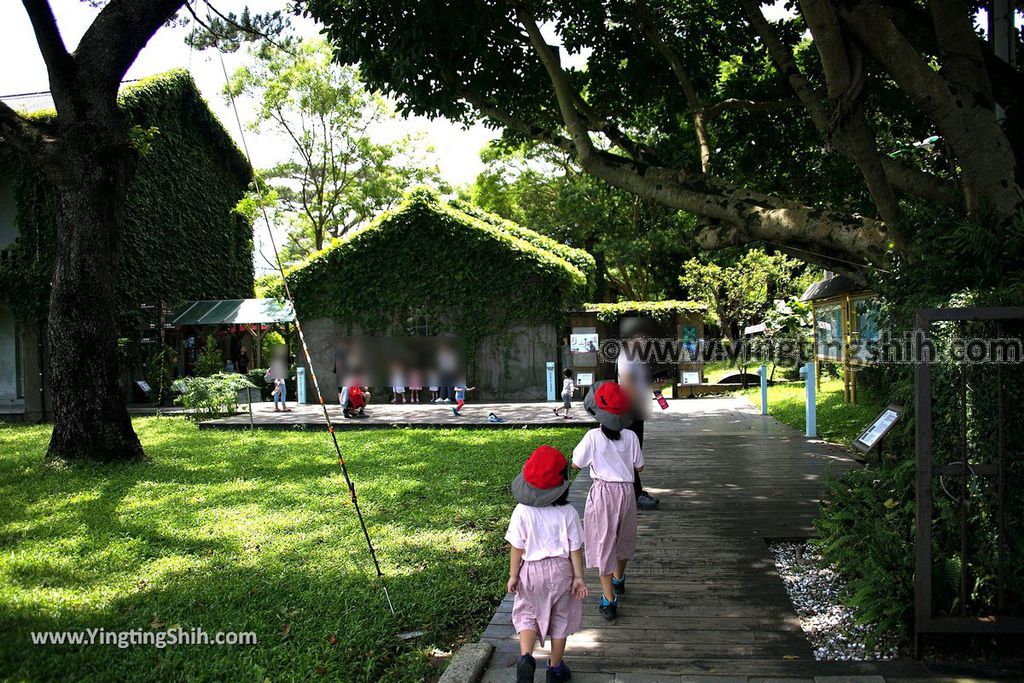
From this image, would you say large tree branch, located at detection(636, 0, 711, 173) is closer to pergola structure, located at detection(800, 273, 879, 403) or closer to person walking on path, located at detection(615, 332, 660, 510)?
person walking on path, located at detection(615, 332, 660, 510)

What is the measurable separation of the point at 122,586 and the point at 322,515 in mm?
2416

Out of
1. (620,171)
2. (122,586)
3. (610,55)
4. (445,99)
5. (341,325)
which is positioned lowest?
(122,586)

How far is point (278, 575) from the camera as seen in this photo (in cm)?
579

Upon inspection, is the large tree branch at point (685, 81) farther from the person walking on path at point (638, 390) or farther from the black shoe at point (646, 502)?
the black shoe at point (646, 502)

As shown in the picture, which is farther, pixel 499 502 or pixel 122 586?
pixel 499 502

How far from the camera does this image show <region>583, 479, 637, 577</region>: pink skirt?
4.84 metres

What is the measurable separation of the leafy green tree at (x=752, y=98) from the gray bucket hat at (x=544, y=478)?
10.1 ft

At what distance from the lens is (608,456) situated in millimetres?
5039

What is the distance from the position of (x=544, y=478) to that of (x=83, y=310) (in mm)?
9633

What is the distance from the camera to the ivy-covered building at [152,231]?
758 inches

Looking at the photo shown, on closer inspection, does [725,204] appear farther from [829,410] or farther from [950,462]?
[829,410]

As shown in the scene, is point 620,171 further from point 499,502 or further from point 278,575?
point 278,575

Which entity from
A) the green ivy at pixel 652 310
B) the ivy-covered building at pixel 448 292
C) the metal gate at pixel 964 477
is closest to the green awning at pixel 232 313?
the ivy-covered building at pixel 448 292

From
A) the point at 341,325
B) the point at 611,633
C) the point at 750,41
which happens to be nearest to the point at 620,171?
the point at 750,41
